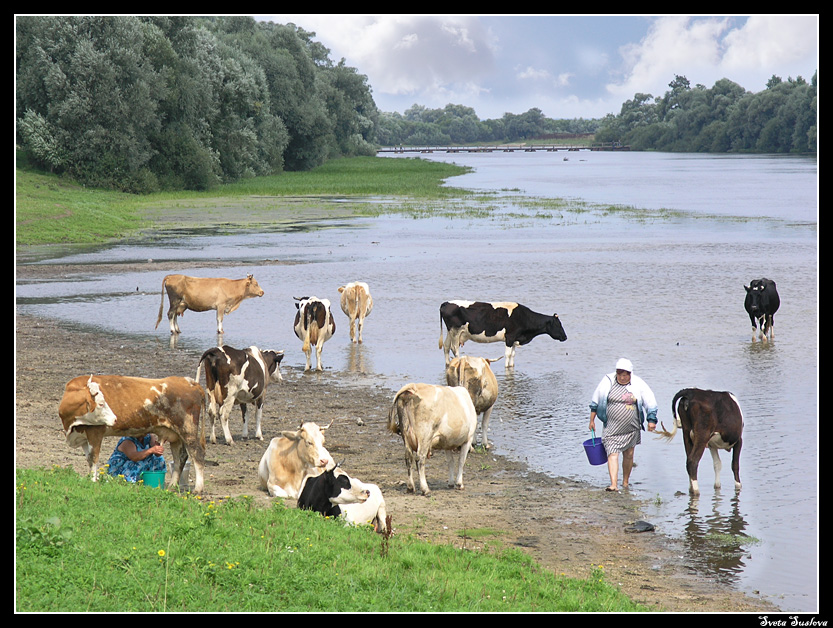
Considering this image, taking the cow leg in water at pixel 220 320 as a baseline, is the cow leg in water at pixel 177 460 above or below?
below

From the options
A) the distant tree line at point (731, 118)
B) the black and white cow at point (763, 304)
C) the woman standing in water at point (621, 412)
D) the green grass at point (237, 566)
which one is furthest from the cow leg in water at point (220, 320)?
the distant tree line at point (731, 118)

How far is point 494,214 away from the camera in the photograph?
57719mm

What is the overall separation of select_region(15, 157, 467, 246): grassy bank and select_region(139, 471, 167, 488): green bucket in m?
32.7

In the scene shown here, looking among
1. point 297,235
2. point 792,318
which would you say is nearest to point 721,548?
point 792,318

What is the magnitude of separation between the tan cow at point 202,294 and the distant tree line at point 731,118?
69788 mm

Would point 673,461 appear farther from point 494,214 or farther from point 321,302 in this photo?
point 494,214

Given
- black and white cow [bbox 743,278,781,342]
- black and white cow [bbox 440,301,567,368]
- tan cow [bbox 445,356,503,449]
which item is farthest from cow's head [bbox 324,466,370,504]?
black and white cow [bbox 743,278,781,342]

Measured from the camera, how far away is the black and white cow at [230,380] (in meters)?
13.2

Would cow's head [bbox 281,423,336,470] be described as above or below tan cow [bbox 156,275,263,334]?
below

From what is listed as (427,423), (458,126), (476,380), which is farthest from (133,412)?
(458,126)

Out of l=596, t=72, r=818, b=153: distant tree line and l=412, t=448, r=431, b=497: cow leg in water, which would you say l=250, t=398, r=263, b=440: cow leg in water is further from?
l=596, t=72, r=818, b=153: distant tree line

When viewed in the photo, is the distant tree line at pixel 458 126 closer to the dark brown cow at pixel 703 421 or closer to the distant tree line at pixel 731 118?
the distant tree line at pixel 731 118

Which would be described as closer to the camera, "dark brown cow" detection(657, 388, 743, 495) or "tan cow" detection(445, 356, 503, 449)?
"dark brown cow" detection(657, 388, 743, 495)

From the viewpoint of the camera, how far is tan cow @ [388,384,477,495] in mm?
11664
